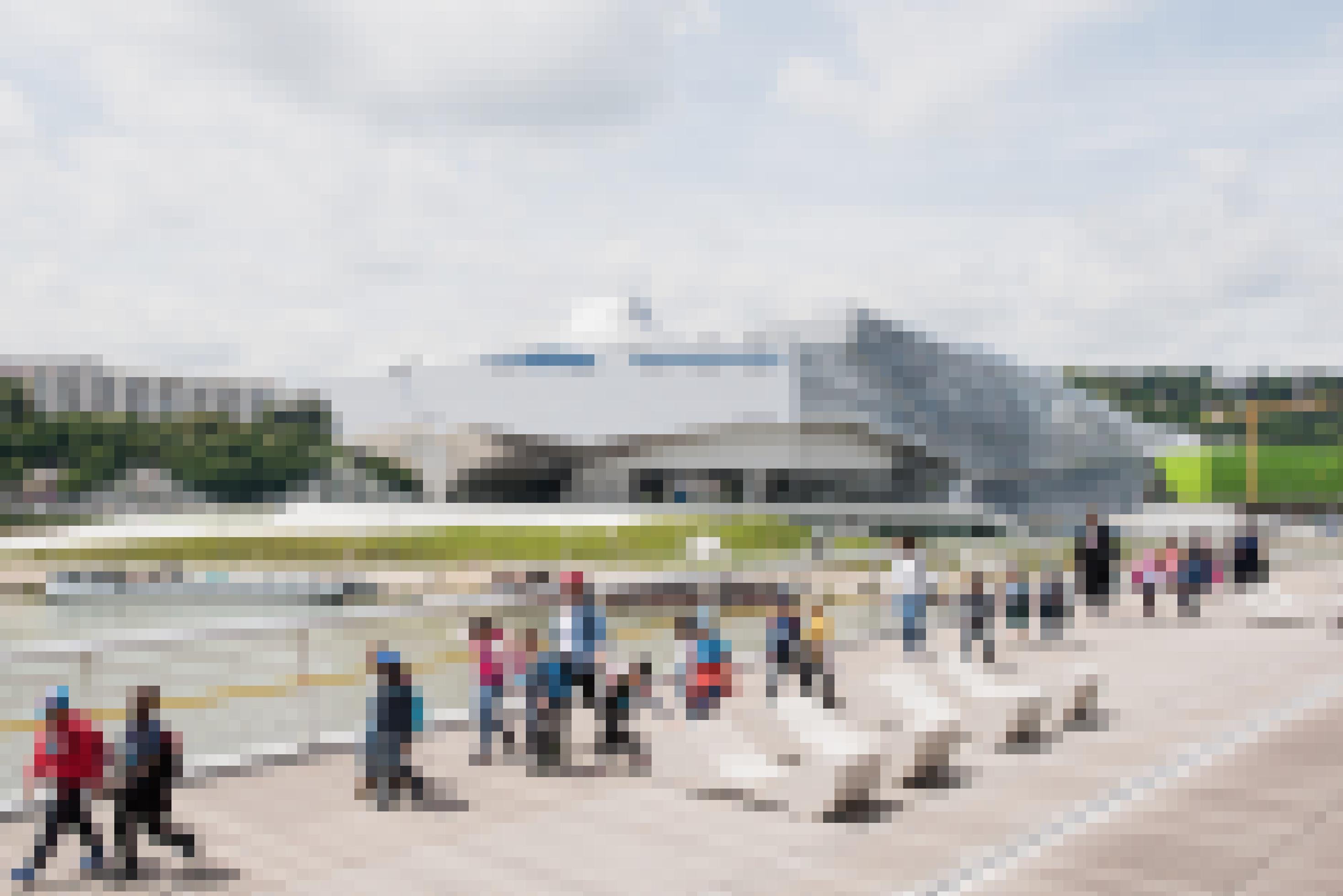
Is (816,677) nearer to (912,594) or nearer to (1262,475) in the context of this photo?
(912,594)

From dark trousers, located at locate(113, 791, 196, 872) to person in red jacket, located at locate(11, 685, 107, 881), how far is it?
0.14m

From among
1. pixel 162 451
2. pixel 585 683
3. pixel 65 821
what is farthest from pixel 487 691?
pixel 162 451

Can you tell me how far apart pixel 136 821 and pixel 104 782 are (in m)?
0.28

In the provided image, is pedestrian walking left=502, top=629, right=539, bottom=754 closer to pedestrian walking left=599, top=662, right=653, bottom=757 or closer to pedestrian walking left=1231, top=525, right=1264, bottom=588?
pedestrian walking left=599, top=662, right=653, bottom=757

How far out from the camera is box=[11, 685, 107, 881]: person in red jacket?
827cm

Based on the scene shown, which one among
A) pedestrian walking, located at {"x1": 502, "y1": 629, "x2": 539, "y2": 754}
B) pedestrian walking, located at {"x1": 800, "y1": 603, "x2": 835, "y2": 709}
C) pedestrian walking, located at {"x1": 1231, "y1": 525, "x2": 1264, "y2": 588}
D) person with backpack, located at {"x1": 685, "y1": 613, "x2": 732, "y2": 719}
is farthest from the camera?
pedestrian walking, located at {"x1": 1231, "y1": 525, "x2": 1264, "y2": 588}

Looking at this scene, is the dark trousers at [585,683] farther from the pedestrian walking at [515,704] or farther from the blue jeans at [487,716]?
the blue jeans at [487,716]

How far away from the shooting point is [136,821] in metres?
8.57

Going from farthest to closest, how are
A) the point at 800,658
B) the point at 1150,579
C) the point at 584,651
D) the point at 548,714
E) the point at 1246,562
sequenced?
1. the point at 1246,562
2. the point at 1150,579
3. the point at 800,658
4. the point at 584,651
5. the point at 548,714

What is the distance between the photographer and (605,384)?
231ft

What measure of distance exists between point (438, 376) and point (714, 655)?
5963cm

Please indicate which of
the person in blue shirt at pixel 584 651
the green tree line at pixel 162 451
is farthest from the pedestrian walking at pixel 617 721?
the green tree line at pixel 162 451

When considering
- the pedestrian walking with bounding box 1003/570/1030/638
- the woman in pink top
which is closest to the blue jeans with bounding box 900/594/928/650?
the pedestrian walking with bounding box 1003/570/1030/638

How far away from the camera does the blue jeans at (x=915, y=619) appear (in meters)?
20.4
